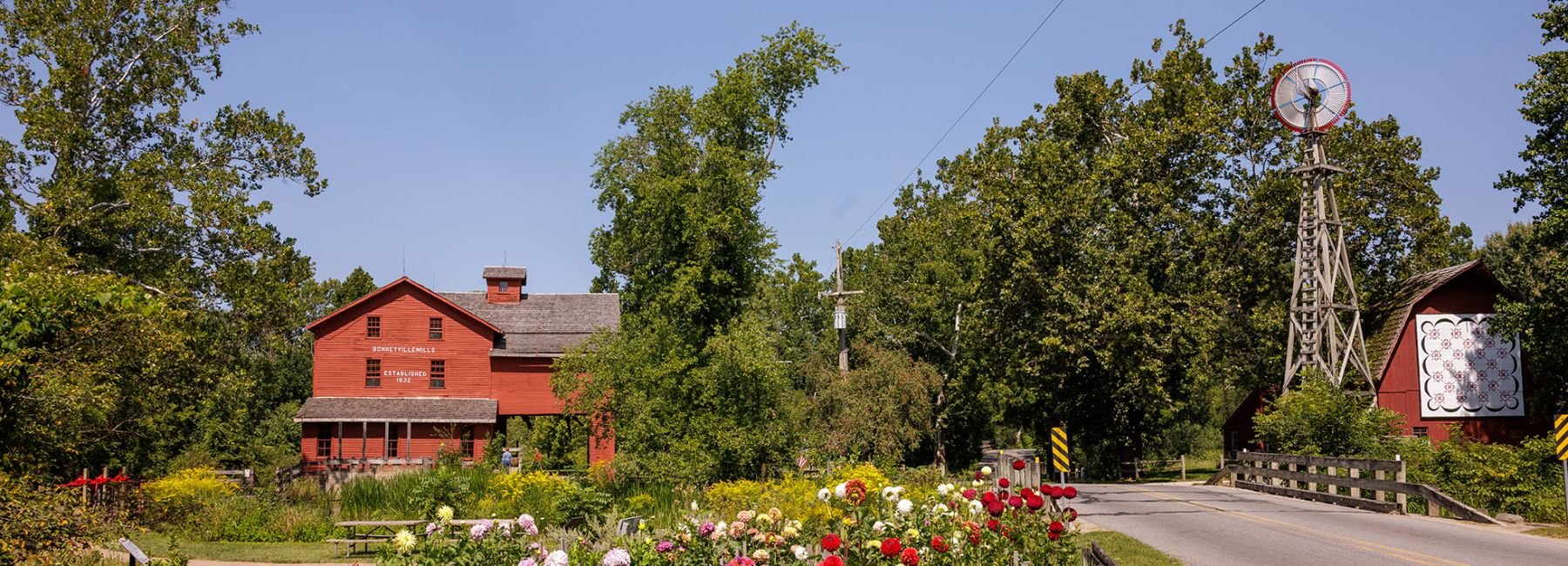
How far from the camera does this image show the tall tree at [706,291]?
29859 millimetres

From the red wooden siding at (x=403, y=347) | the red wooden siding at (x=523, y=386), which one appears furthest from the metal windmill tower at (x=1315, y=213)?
the red wooden siding at (x=403, y=347)

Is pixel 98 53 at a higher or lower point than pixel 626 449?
higher

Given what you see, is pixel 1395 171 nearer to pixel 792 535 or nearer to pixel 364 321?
pixel 792 535

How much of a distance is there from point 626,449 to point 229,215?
1361 centimetres

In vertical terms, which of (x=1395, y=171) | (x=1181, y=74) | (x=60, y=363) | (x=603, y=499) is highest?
(x=1181, y=74)

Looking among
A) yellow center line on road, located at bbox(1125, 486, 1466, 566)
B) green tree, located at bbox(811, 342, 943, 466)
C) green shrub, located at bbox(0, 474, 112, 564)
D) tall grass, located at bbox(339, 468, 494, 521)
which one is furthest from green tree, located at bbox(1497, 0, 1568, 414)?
green shrub, located at bbox(0, 474, 112, 564)

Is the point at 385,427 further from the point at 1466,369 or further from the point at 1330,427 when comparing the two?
the point at 1466,369

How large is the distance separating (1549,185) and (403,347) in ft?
141

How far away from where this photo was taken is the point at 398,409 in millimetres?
47781

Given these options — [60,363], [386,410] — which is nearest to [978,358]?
[386,410]

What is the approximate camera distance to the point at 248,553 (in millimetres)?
19312

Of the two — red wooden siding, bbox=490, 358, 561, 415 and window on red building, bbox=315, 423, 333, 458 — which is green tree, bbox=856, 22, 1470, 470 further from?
window on red building, bbox=315, 423, 333, 458

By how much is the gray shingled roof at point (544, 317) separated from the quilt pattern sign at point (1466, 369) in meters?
33.1

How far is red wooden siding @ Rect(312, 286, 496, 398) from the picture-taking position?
160 ft
